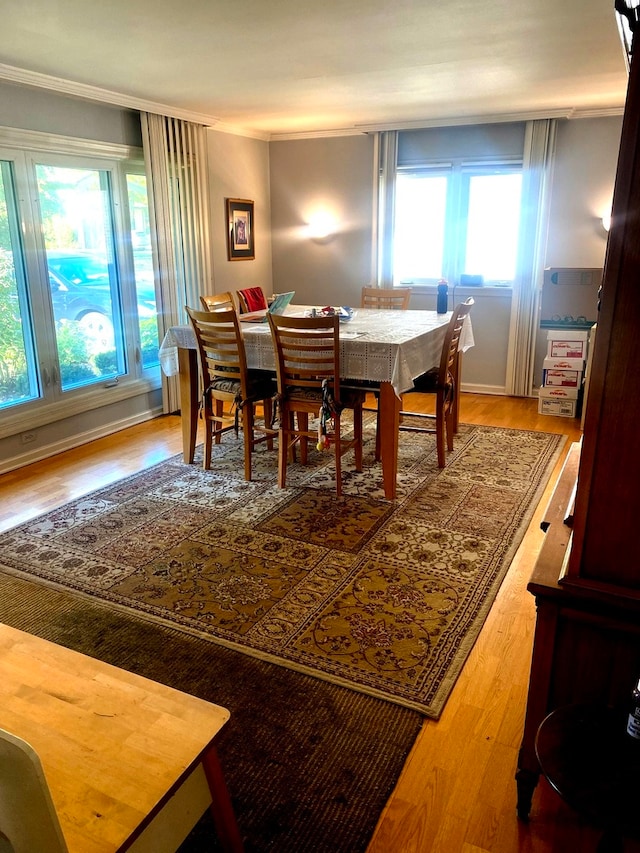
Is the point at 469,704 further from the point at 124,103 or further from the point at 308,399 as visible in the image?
the point at 124,103

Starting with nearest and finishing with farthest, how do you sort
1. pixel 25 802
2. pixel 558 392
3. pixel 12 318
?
pixel 25 802, pixel 12 318, pixel 558 392

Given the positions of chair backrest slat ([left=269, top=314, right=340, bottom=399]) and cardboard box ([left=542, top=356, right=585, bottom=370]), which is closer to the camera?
chair backrest slat ([left=269, top=314, right=340, bottom=399])

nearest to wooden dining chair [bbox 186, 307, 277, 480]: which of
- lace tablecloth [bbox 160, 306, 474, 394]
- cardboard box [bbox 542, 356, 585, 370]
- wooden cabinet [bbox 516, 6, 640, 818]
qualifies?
lace tablecloth [bbox 160, 306, 474, 394]

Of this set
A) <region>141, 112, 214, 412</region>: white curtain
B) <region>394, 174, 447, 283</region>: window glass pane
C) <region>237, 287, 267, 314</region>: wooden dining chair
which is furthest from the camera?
<region>394, 174, 447, 283</region>: window glass pane

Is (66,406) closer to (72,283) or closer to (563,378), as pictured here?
(72,283)

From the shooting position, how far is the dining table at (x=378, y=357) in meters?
3.30

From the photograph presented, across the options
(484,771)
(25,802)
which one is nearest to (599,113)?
(484,771)

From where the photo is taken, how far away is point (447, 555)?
2879mm

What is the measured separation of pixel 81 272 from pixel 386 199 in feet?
9.66

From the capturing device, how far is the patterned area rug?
2252mm

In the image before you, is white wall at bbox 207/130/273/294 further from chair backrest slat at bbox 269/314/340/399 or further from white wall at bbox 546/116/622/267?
white wall at bbox 546/116/622/267

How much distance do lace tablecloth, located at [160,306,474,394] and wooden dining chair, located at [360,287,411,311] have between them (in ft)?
1.96

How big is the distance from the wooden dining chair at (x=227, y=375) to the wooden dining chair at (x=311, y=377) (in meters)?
0.23

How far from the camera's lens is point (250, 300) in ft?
15.7
